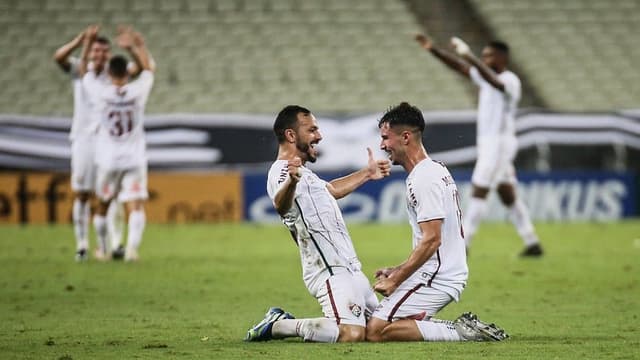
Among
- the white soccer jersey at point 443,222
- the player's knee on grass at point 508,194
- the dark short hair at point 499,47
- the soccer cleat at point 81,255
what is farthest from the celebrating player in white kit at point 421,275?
the soccer cleat at point 81,255

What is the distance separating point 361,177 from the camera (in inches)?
379

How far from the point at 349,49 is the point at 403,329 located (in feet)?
64.6

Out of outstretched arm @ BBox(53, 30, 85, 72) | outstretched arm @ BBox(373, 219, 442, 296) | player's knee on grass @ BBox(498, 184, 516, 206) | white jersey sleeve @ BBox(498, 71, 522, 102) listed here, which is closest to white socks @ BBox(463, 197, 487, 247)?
player's knee on grass @ BBox(498, 184, 516, 206)

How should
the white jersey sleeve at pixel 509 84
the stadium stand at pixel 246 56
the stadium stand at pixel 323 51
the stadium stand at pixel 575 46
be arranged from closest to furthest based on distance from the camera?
the white jersey sleeve at pixel 509 84 < the stadium stand at pixel 246 56 < the stadium stand at pixel 323 51 < the stadium stand at pixel 575 46

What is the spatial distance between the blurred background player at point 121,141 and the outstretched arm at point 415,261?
790cm

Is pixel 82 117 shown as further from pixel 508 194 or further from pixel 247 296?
pixel 508 194

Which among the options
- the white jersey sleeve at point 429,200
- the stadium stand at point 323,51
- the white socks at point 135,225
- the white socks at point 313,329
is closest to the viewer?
the white jersey sleeve at point 429,200

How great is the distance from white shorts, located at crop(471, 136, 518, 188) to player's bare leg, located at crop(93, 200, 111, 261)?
4522 mm

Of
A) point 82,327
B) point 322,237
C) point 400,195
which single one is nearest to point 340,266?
point 322,237

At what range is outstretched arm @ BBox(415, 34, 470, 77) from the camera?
14.6m

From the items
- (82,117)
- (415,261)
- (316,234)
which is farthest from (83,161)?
(415,261)

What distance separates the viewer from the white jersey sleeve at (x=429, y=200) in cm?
877

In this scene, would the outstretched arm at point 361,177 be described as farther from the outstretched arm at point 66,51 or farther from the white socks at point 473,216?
the white socks at point 473,216

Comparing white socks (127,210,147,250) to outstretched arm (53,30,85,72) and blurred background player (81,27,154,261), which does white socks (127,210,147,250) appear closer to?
blurred background player (81,27,154,261)
